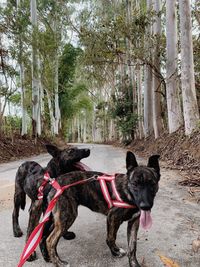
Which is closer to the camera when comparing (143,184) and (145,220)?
(145,220)

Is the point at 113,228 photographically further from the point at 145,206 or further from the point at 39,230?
the point at 39,230

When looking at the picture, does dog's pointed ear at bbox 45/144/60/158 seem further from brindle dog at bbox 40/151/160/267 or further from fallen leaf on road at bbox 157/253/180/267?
fallen leaf on road at bbox 157/253/180/267

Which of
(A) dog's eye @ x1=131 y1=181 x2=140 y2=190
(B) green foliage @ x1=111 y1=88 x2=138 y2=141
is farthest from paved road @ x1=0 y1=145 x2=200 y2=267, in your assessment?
(B) green foliage @ x1=111 y1=88 x2=138 y2=141

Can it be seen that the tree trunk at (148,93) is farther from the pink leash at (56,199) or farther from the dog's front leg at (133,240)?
the dog's front leg at (133,240)

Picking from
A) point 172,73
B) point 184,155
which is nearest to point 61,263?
point 184,155

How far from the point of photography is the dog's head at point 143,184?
2.53 m

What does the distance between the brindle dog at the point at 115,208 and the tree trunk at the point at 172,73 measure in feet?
32.1

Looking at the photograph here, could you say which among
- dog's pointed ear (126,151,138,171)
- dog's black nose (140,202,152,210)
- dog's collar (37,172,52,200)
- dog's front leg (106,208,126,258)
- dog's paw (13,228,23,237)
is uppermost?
dog's pointed ear (126,151,138,171)

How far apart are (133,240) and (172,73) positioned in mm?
10680

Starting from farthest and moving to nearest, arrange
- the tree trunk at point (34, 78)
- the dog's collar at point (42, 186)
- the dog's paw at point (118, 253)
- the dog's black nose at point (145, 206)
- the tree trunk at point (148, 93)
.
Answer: the tree trunk at point (34, 78), the tree trunk at point (148, 93), the dog's collar at point (42, 186), the dog's paw at point (118, 253), the dog's black nose at point (145, 206)

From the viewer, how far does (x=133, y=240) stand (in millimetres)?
2787

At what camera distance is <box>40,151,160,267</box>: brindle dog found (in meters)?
2.65

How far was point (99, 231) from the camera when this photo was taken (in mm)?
3725

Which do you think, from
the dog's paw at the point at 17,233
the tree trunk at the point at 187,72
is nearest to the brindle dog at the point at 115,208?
the dog's paw at the point at 17,233
